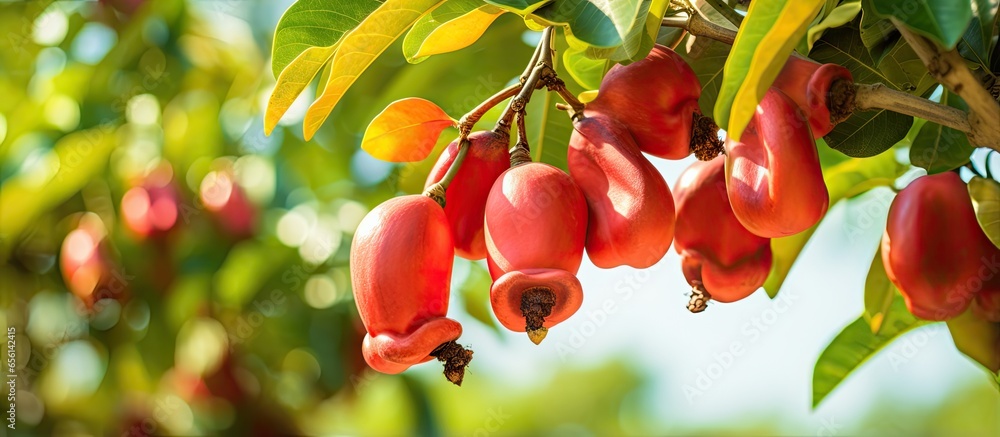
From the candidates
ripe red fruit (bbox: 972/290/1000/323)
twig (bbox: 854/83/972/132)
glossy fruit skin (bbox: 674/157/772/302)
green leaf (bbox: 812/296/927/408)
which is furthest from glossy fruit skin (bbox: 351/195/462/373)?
green leaf (bbox: 812/296/927/408)

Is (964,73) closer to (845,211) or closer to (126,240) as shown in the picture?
(845,211)

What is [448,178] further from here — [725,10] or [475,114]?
[725,10]

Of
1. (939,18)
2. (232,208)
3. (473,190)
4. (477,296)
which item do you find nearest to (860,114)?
(939,18)

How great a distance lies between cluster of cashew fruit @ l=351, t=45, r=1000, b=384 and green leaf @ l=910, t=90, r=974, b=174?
3.4 inches

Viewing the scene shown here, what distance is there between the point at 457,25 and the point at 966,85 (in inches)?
14.1

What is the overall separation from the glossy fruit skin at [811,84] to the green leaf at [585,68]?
0.74 feet

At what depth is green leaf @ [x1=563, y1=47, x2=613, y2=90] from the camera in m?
0.87

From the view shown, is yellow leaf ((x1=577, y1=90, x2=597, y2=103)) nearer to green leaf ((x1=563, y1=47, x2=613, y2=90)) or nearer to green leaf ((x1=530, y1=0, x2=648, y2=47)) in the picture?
green leaf ((x1=563, y1=47, x2=613, y2=90))

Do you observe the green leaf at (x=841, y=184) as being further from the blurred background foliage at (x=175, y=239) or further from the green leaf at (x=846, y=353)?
the blurred background foliage at (x=175, y=239)

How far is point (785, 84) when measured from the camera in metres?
0.67

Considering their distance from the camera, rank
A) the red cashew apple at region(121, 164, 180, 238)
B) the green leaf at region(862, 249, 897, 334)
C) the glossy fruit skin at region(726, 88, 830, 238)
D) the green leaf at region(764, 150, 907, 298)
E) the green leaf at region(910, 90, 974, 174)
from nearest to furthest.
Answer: the glossy fruit skin at region(726, 88, 830, 238) → the green leaf at region(910, 90, 974, 174) → the green leaf at region(862, 249, 897, 334) → the green leaf at region(764, 150, 907, 298) → the red cashew apple at region(121, 164, 180, 238)

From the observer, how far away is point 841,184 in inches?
44.1

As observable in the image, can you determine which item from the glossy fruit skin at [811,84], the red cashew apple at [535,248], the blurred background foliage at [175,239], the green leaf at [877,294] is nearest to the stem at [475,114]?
the red cashew apple at [535,248]

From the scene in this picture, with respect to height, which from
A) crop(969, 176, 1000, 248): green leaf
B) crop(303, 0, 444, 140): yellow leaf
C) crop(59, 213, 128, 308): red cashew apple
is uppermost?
crop(303, 0, 444, 140): yellow leaf
